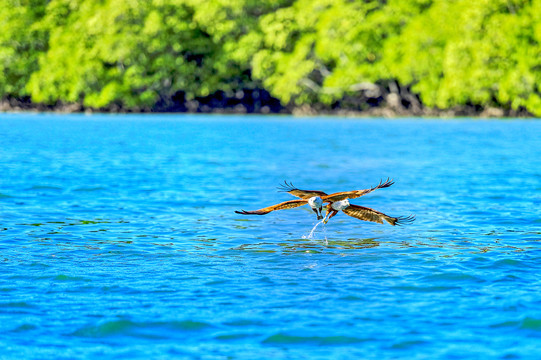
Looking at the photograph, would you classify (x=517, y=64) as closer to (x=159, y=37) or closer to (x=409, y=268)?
(x=159, y=37)

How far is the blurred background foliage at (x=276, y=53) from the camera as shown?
63.3 m

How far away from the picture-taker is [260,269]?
11.6m

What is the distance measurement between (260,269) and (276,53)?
66.7 m

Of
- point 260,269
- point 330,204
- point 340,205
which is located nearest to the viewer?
point 260,269

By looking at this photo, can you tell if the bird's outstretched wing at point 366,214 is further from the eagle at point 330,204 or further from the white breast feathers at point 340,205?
the white breast feathers at point 340,205

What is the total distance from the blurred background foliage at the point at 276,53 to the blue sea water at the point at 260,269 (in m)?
39.6

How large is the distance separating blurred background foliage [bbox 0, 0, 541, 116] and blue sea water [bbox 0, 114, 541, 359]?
3955cm

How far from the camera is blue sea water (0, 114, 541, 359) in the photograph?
8.50 m

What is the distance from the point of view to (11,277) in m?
10.9

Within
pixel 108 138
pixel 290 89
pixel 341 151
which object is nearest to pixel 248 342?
pixel 341 151

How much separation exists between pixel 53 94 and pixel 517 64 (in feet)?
132

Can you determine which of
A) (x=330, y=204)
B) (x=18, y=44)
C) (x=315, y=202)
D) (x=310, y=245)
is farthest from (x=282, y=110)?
(x=315, y=202)

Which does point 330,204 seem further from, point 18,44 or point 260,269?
point 18,44

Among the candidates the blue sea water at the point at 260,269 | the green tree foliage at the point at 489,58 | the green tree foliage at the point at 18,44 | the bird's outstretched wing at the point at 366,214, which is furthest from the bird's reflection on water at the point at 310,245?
the green tree foliage at the point at 18,44
